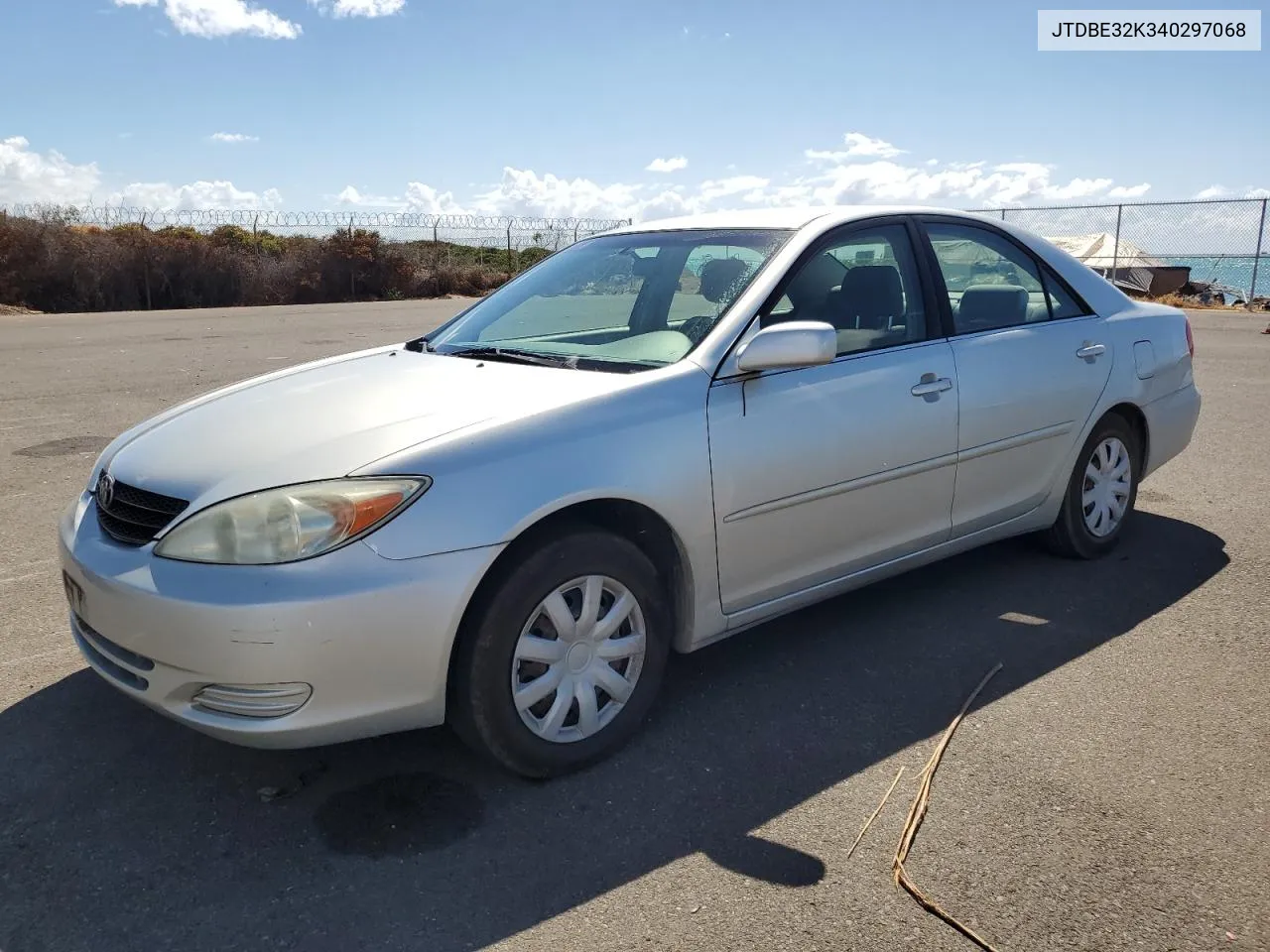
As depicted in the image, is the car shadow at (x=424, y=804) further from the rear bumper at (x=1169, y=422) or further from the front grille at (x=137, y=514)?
the rear bumper at (x=1169, y=422)

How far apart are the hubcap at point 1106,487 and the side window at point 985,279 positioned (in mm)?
745

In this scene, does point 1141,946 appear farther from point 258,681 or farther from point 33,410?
point 33,410

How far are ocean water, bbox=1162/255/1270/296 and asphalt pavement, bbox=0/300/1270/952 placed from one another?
21.7 m

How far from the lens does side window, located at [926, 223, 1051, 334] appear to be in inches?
173

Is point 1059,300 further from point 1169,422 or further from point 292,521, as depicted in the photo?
point 292,521

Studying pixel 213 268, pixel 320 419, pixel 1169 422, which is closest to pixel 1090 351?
pixel 1169 422

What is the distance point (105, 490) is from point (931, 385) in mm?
2866

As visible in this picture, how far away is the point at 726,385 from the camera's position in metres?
3.45

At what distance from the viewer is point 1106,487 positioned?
506 centimetres

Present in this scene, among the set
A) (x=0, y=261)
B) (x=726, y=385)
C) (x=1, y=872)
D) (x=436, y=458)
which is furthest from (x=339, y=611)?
(x=0, y=261)

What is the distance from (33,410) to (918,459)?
800cm

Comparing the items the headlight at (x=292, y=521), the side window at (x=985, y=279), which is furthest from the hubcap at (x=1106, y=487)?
the headlight at (x=292, y=521)

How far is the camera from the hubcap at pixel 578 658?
307cm

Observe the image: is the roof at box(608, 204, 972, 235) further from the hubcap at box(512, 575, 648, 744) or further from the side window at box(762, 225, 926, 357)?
the hubcap at box(512, 575, 648, 744)
